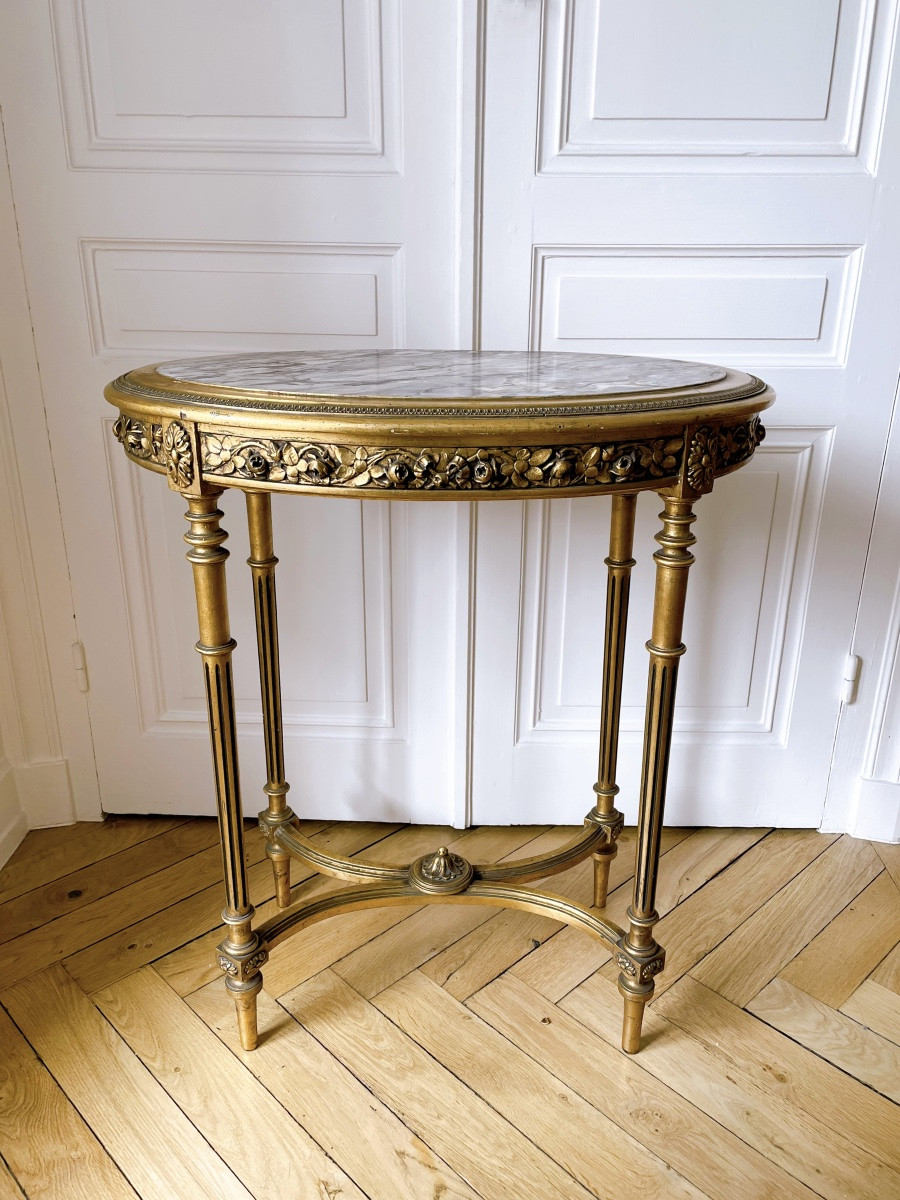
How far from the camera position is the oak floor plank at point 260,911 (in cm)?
147

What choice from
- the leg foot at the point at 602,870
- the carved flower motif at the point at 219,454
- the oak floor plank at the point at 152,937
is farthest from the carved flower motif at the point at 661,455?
the oak floor plank at the point at 152,937

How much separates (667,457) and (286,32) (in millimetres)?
1002

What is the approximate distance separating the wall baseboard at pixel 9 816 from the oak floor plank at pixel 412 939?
0.72 m

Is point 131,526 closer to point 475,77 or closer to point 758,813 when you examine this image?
point 475,77

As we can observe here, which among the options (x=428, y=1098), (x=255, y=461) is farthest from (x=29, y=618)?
(x=428, y=1098)

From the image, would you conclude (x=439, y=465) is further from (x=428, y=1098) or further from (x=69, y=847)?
(x=69, y=847)

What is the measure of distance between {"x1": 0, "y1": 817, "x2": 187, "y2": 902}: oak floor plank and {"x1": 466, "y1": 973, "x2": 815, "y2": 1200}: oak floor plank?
79cm

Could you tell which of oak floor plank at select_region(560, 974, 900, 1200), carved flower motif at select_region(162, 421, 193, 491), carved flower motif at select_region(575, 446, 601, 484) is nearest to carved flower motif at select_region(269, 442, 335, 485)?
Answer: carved flower motif at select_region(162, 421, 193, 491)

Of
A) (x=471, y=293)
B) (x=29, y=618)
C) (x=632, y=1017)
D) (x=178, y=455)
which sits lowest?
(x=632, y=1017)

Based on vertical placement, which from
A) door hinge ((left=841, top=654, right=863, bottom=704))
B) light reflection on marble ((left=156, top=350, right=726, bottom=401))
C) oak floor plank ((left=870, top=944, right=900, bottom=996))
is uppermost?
light reflection on marble ((left=156, top=350, right=726, bottom=401))

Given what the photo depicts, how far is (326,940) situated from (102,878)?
1.52ft

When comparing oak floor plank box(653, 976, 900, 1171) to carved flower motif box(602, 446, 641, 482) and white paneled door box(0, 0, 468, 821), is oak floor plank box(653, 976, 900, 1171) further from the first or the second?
carved flower motif box(602, 446, 641, 482)

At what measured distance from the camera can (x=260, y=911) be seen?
63.7 inches

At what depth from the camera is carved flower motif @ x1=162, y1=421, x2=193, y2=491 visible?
993mm
